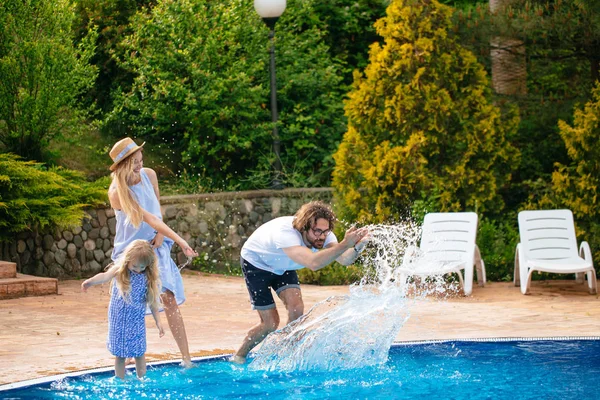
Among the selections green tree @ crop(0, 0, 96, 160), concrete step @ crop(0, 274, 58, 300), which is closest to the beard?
concrete step @ crop(0, 274, 58, 300)

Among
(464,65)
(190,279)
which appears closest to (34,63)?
(190,279)

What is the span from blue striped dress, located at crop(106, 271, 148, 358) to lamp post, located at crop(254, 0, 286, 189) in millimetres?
8024

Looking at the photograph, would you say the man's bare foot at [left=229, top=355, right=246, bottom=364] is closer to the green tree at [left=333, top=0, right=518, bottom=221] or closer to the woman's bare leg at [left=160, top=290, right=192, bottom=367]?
the woman's bare leg at [left=160, top=290, right=192, bottom=367]

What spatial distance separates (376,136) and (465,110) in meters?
1.24

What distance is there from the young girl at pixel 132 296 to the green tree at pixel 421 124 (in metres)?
6.43

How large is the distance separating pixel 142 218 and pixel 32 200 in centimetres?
580

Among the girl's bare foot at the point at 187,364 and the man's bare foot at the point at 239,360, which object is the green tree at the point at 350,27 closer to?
the man's bare foot at the point at 239,360

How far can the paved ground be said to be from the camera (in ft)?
25.4

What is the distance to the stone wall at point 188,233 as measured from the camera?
41.9ft

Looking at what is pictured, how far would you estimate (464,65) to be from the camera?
502 inches

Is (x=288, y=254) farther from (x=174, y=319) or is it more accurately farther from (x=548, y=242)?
(x=548, y=242)

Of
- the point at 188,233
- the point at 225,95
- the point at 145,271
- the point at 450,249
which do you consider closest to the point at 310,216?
the point at 145,271

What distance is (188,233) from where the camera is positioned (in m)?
14.0

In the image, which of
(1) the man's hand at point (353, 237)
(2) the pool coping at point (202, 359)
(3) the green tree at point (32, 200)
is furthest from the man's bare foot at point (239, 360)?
(3) the green tree at point (32, 200)
